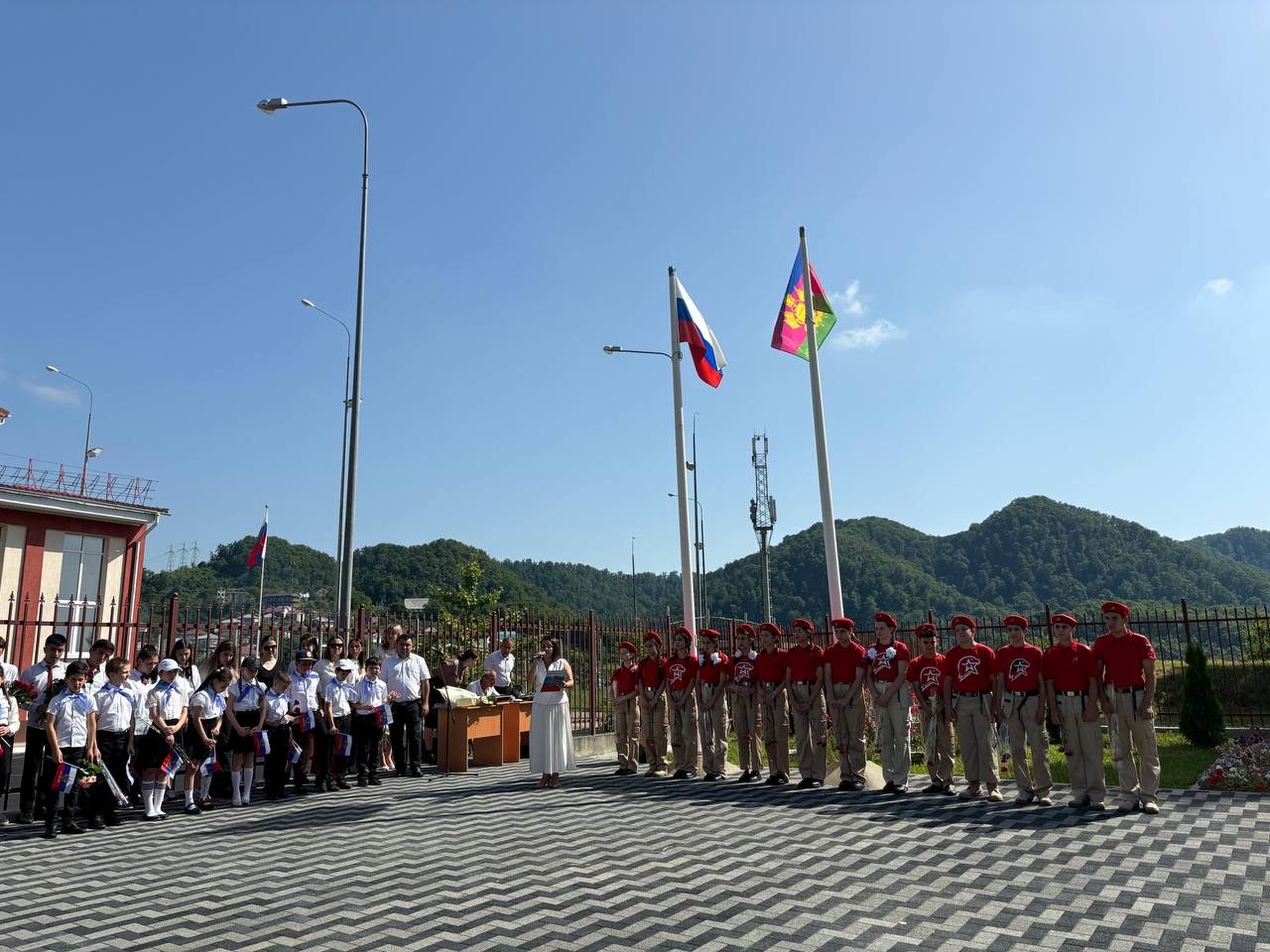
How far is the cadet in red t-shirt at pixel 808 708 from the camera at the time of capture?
1073cm

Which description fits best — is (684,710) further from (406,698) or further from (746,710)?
(406,698)

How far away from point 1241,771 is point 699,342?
9818 millimetres

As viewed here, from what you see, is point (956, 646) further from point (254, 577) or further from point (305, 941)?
point (254, 577)

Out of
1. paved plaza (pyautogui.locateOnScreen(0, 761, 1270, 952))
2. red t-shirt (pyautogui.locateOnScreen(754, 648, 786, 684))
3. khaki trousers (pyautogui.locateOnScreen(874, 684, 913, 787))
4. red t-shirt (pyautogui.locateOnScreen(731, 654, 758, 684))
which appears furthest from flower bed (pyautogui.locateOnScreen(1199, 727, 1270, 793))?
red t-shirt (pyautogui.locateOnScreen(731, 654, 758, 684))

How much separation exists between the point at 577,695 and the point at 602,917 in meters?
12.1

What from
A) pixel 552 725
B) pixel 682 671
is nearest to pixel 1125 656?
pixel 682 671

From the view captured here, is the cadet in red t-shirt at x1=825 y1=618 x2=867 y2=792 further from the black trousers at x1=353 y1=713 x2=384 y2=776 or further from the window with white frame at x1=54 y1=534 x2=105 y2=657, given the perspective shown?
the window with white frame at x1=54 y1=534 x2=105 y2=657

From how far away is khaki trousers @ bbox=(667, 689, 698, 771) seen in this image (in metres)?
12.1

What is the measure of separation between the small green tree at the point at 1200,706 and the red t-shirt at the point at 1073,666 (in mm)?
6755

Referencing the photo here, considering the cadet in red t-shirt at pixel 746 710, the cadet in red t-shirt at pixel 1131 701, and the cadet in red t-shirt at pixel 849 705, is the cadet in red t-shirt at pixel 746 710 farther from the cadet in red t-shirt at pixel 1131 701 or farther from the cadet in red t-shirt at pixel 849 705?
the cadet in red t-shirt at pixel 1131 701

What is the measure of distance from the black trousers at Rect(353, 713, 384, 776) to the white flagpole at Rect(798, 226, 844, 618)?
21.8 feet

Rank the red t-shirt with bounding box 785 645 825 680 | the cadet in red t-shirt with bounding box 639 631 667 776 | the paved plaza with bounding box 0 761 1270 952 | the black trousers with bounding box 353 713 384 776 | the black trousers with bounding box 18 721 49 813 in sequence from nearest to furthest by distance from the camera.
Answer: the paved plaza with bounding box 0 761 1270 952, the black trousers with bounding box 18 721 49 813, the red t-shirt with bounding box 785 645 825 680, the black trousers with bounding box 353 713 384 776, the cadet in red t-shirt with bounding box 639 631 667 776

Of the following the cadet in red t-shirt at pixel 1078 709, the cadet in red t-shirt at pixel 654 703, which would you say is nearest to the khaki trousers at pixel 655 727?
the cadet in red t-shirt at pixel 654 703

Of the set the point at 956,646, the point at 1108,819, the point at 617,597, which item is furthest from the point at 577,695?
the point at 617,597
